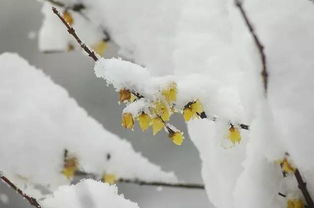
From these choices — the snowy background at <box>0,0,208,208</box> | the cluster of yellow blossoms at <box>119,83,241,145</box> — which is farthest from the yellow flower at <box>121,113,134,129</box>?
the snowy background at <box>0,0,208,208</box>

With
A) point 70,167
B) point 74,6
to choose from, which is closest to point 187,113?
point 70,167

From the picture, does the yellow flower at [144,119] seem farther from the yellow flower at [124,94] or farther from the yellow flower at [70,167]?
the yellow flower at [70,167]

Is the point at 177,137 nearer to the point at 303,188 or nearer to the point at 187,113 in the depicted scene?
the point at 187,113

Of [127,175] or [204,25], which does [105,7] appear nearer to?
[204,25]

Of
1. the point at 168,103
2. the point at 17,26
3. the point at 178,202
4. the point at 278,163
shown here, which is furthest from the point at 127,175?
the point at 17,26

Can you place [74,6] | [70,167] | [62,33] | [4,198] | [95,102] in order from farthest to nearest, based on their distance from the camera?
[95,102] < [4,198] < [62,33] < [74,6] < [70,167]

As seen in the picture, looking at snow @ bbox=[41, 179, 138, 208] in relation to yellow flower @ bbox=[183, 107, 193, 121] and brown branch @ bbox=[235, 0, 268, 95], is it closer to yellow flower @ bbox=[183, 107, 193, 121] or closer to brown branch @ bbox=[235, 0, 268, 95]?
yellow flower @ bbox=[183, 107, 193, 121]
